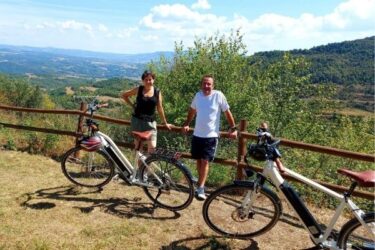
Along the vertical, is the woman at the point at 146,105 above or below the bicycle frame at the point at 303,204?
above

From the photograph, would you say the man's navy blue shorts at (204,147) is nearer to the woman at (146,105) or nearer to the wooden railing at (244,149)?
the wooden railing at (244,149)

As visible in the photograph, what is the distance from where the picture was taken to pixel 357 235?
426 centimetres

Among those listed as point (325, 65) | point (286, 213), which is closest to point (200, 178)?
point (286, 213)

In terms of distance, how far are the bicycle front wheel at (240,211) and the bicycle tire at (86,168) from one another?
7.25 ft

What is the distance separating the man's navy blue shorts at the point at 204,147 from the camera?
600 centimetres

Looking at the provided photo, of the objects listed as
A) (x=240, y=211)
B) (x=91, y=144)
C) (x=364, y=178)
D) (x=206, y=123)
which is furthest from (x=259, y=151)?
(x=91, y=144)

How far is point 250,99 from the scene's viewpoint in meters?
26.1

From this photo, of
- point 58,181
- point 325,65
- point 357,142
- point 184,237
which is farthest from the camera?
point 325,65

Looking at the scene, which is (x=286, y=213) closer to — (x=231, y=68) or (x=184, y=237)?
(x=184, y=237)

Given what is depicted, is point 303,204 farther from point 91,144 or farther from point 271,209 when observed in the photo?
point 91,144

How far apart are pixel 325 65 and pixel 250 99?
349 ft

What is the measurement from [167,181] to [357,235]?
289 centimetres

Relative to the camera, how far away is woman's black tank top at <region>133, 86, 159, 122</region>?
6.50 metres

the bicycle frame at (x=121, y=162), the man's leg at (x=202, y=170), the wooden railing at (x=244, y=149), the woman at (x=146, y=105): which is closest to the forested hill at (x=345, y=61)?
the wooden railing at (x=244, y=149)
